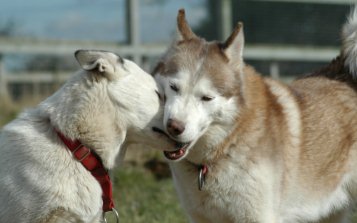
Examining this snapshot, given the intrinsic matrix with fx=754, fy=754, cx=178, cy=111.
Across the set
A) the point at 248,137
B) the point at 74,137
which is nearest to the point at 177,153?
the point at 248,137

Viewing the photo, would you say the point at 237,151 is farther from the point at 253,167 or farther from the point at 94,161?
the point at 94,161

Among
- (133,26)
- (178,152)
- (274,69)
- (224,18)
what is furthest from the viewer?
(274,69)

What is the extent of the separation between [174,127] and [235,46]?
904 millimetres

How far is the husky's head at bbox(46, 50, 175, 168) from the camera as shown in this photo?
399cm

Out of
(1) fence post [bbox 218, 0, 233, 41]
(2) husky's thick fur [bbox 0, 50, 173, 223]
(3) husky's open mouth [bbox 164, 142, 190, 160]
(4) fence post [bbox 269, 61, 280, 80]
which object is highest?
(2) husky's thick fur [bbox 0, 50, 173, 223]

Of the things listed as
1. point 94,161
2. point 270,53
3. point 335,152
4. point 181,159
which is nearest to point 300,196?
point 335,152

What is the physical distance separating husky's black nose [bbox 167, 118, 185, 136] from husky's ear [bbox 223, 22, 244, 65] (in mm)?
793

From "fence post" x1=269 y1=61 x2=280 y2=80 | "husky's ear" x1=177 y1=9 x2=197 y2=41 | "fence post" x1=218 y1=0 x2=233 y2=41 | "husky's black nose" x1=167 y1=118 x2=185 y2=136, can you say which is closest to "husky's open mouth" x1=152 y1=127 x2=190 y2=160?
"husky's black nose" x1=167 y1=118 x2=185 y2=136

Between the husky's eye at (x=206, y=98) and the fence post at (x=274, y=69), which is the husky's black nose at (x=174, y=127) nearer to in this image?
the husky's eye at (x=206, y=98)

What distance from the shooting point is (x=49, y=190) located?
152 inches

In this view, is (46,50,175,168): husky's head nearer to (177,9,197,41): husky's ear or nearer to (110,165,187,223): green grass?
(177,9,197,41): husky's ear

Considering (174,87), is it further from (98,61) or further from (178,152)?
(98,61)

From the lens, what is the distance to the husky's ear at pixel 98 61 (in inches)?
158

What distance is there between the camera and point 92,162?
4.00 metres
